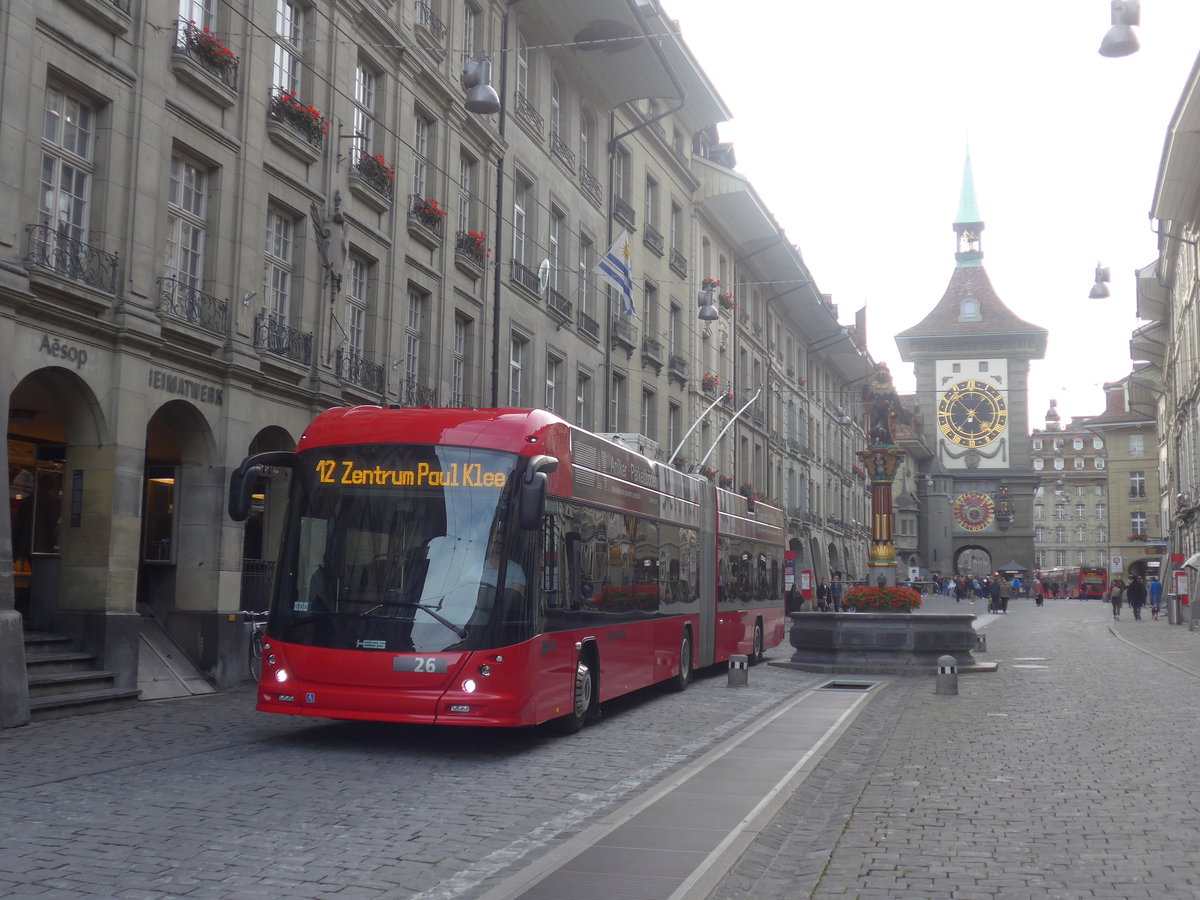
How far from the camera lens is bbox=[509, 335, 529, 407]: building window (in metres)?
28.4

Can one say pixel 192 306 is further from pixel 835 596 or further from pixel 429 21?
pixel 835 596

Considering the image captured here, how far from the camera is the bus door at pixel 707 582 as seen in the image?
20312 millimetres

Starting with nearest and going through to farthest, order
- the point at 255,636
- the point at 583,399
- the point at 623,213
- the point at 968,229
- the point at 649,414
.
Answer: the point at 255,636 < the point at 583,399 < the point at 623,213 < the point at 649,414 < the point at 968,229

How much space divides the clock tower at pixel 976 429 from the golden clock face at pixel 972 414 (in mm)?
78

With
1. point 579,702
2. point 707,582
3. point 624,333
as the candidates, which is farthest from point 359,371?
point 624,333

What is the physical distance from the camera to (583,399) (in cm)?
3319

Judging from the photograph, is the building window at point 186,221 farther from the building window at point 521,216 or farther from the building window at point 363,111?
the building window at point 521,216

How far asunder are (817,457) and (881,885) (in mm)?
58003

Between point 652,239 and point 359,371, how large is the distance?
1737cm

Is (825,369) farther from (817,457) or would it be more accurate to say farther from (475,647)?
(475,647)

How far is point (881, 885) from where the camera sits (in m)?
6.79

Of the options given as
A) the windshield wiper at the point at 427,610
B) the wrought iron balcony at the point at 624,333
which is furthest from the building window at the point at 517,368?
the windshield wiper at the point at 427,610

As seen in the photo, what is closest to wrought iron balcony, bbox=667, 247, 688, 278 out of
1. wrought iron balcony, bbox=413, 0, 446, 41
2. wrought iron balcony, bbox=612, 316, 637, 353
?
wrought iron balcony, bbox=612, 316, 637, 353

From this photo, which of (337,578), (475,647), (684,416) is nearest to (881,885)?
(475,647)
